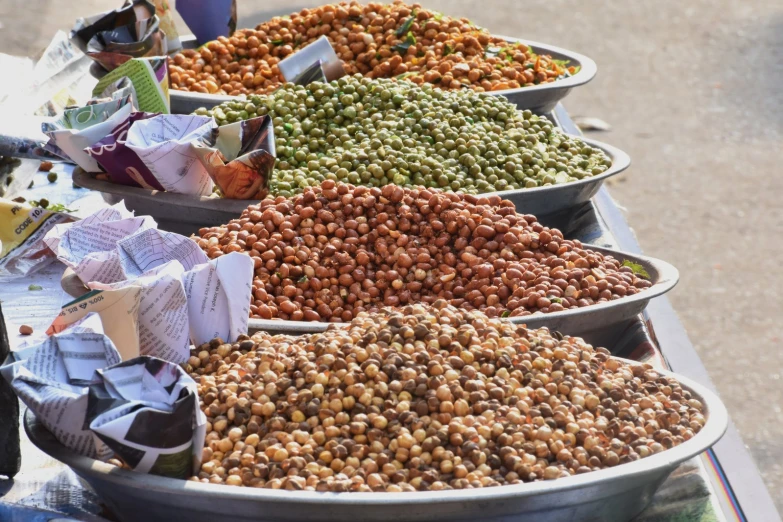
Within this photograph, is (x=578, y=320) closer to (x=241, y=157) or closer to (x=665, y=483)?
(x=665, y=483)

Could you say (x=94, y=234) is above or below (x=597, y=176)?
below

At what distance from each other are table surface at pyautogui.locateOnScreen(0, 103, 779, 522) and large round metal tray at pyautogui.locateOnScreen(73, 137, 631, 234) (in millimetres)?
135

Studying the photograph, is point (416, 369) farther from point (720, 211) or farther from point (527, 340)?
point (720, 211)

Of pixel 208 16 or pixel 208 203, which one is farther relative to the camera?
pixel 208 16

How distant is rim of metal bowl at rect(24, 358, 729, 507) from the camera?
124cm

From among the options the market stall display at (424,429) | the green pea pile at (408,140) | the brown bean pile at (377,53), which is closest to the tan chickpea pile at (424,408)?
the market stall display at (424,429)

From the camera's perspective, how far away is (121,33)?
3252mm

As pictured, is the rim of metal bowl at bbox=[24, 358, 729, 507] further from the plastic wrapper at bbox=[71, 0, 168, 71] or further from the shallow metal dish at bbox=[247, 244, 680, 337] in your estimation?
the plastic wrapper at bbox=[71, 0, 168, 71]

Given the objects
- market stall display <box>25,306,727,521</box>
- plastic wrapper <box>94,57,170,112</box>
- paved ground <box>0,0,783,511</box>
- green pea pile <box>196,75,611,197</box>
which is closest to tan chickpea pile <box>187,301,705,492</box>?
market stall display <box>25,306,727,521</box>

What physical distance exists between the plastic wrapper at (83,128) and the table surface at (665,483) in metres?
0.33

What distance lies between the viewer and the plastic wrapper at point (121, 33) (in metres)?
3.17

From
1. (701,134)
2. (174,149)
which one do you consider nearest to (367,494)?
(174,149)

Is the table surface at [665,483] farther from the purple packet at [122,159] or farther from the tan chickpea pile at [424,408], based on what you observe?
the purple packet at [122,159]

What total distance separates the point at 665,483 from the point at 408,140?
1288mm
